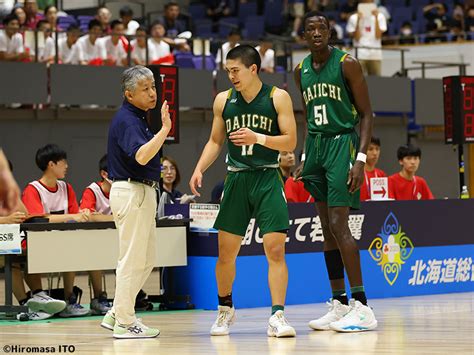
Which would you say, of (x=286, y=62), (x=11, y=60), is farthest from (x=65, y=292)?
(x=286, y=62)

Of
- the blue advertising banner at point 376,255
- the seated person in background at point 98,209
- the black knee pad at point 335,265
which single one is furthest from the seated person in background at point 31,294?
the black knee pad at point 335,265

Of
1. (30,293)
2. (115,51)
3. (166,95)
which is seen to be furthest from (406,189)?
(115,51)

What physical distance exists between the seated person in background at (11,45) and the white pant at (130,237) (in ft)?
28.9

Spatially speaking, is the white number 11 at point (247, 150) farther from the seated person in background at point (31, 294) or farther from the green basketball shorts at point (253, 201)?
the seated person in background at point (31, 294)

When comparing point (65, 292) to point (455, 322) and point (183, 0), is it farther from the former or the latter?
point (183, 0)

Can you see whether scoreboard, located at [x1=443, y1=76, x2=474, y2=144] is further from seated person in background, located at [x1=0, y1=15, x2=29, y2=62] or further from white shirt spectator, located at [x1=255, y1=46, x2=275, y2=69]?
seated person in background, located at [x1=0, y1=15, x2=29, y2=62]

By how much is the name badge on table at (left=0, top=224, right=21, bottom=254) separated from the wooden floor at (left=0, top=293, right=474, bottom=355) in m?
0.63

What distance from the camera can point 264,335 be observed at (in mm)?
7945

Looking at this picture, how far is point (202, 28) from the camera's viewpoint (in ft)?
87.6

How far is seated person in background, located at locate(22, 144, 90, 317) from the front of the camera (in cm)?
1007

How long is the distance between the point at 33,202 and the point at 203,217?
5.24 feet

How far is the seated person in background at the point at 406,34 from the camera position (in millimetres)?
23578

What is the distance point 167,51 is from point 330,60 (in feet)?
31.2

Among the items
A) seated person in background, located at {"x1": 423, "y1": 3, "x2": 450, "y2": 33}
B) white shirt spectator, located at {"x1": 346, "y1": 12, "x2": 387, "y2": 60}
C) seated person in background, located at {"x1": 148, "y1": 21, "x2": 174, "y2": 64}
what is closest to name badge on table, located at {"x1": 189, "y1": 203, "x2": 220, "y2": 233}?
seated person in background, located at {"x1": 148, "y1": 21, "x2": 174, "y2": 64}
